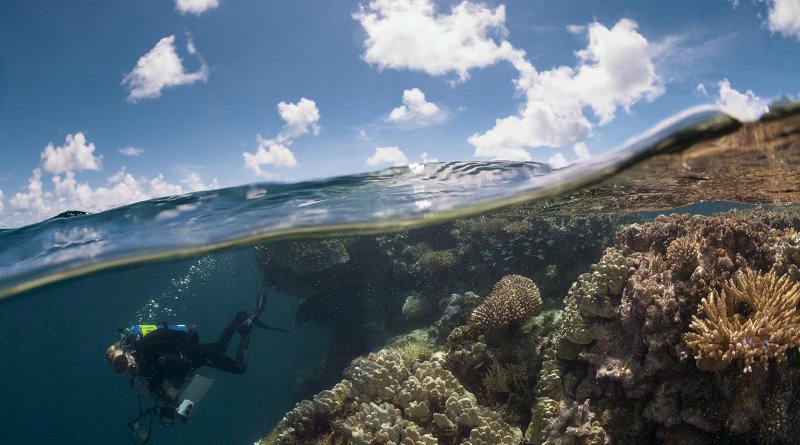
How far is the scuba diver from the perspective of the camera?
1050 cm

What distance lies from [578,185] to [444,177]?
3296 millimetres

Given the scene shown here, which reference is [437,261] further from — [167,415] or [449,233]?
[167,415]

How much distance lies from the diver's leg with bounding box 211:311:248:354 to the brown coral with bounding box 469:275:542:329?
35.5ft

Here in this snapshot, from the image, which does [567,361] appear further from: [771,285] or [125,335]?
[125,335]

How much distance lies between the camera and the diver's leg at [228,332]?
14853 millimetres

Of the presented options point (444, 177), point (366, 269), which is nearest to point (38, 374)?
point (366, 269)

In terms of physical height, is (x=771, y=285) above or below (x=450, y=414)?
above

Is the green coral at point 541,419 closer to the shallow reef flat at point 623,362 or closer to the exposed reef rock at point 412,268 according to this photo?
the shallow reef flat at point 623,362

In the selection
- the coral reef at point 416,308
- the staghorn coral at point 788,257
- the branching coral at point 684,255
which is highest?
the branching coral at point 684,255

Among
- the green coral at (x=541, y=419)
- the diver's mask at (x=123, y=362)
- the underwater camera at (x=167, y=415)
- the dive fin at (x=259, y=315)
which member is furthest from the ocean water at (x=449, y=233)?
the underwater camera at (x=167, y=415)

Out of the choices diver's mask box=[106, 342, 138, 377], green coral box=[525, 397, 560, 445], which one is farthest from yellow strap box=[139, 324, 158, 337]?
green coral box=[525, 397, 560, 445]

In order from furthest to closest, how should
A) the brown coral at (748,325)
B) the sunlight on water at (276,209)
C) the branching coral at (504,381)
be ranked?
1. the sunlight on water at (276,209)
2. the branching coral at (504,381)
3. the brown coral at (748,325)

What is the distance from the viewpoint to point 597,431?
5391 millimetres

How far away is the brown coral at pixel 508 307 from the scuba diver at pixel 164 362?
8503 millimetres
